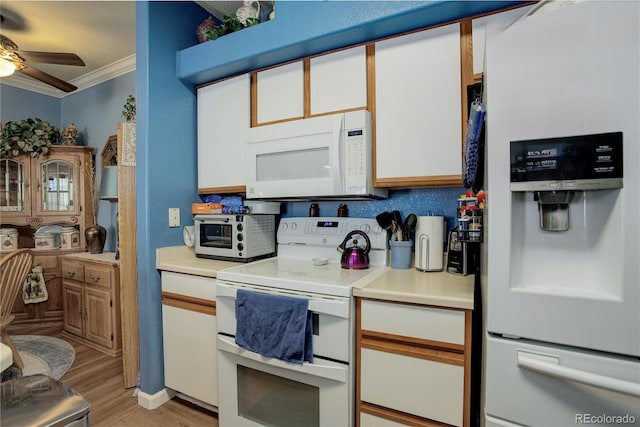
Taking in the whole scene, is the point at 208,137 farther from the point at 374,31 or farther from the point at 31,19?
the point at 31,19

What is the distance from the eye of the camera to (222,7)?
2199 mm

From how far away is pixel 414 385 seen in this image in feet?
3.85

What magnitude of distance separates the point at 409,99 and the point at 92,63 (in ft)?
11.2

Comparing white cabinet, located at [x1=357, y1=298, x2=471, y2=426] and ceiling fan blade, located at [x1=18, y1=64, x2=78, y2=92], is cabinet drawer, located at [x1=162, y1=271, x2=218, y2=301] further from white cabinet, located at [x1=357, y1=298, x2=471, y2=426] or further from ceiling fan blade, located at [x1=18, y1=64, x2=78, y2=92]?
ceiling fan blade, located at [x1=18, y1=64, x2=78, y2=92]

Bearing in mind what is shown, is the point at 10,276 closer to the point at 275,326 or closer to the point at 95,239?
the point at 95,239

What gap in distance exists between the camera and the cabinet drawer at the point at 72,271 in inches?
110

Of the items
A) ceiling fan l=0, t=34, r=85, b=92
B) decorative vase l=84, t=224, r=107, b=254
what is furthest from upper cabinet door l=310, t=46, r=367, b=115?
decorative vase l=84, t=224, r=107, b=254

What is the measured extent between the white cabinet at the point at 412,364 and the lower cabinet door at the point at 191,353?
880 mm

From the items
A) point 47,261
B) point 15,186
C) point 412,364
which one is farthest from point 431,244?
point 15,186

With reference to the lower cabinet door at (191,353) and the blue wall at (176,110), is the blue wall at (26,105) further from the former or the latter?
the lower cabinet door at (191,353)

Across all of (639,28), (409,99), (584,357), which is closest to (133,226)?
(409,99)

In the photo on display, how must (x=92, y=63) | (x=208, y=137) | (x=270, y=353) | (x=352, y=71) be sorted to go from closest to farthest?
(x=270, y=353) < (x=352, y=71) < (x=208, y=137) < (x=92, y=63)

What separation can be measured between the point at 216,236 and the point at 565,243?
1767mm

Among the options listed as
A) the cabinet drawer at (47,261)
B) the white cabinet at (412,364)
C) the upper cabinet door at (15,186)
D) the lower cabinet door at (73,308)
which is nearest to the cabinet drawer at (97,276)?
the lower cabinet door at (73,308)
